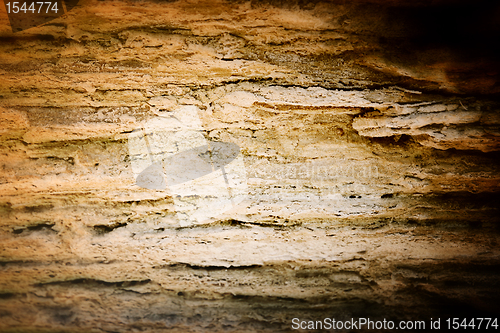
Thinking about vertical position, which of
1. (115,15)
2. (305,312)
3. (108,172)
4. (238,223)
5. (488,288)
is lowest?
(305,312)

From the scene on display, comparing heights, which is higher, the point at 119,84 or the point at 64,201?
the point at 119,84

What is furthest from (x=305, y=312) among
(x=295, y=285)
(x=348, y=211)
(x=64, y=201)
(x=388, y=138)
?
(x=64, y=201)

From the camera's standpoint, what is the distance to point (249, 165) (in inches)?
54.6

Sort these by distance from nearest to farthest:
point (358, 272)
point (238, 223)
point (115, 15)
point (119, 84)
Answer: point (115, 15), point (119, 84), point (238, 223), point (358, 272)

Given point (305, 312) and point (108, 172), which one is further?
point (305, 312)

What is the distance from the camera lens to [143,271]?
159cm

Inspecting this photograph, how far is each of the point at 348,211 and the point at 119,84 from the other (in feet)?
4.93

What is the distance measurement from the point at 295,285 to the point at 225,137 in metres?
1.12

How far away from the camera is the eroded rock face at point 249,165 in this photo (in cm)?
120

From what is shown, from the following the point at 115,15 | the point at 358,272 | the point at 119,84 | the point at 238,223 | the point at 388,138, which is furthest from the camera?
the point at 358,272

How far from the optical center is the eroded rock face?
120 centimetres

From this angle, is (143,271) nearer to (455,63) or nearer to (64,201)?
(64,201)

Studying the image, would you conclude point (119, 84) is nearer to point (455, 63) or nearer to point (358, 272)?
point (455, 63)

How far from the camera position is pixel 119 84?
1.26 meters
